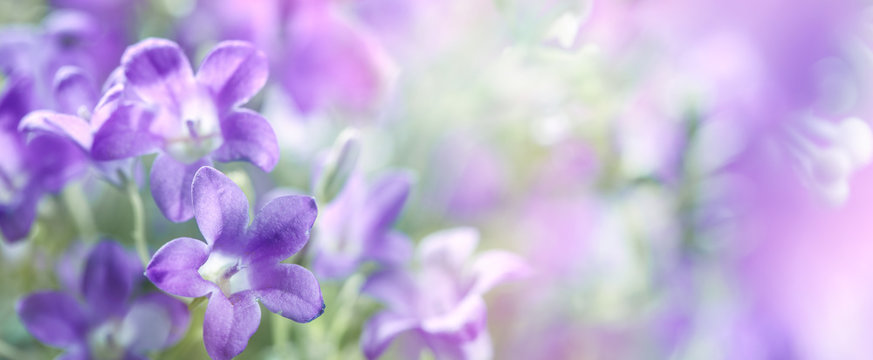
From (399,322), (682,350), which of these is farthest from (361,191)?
(682,350)

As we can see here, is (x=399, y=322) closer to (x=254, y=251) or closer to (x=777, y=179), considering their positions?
(x=254, y=251)

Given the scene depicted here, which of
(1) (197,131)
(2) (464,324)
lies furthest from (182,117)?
(2) (464,324)

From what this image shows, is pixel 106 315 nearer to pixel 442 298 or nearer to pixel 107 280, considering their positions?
pixel 107 280

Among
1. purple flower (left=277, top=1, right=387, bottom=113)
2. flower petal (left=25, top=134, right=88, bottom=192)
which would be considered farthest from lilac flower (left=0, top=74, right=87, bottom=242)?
purple flower (left=277, top=1, right=387, bottom=113)

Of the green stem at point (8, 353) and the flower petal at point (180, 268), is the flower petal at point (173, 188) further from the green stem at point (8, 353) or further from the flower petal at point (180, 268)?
the green stem at point (8, 353)

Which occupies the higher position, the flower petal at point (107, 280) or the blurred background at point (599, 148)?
the blurred background at point (599, 148)

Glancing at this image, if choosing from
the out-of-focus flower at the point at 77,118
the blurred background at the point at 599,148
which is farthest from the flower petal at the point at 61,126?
the blurred background at the point at 599,148

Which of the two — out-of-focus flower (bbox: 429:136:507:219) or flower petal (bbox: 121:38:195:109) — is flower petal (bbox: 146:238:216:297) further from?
out-of-focus flower (bbox: 429:136:507:219)
